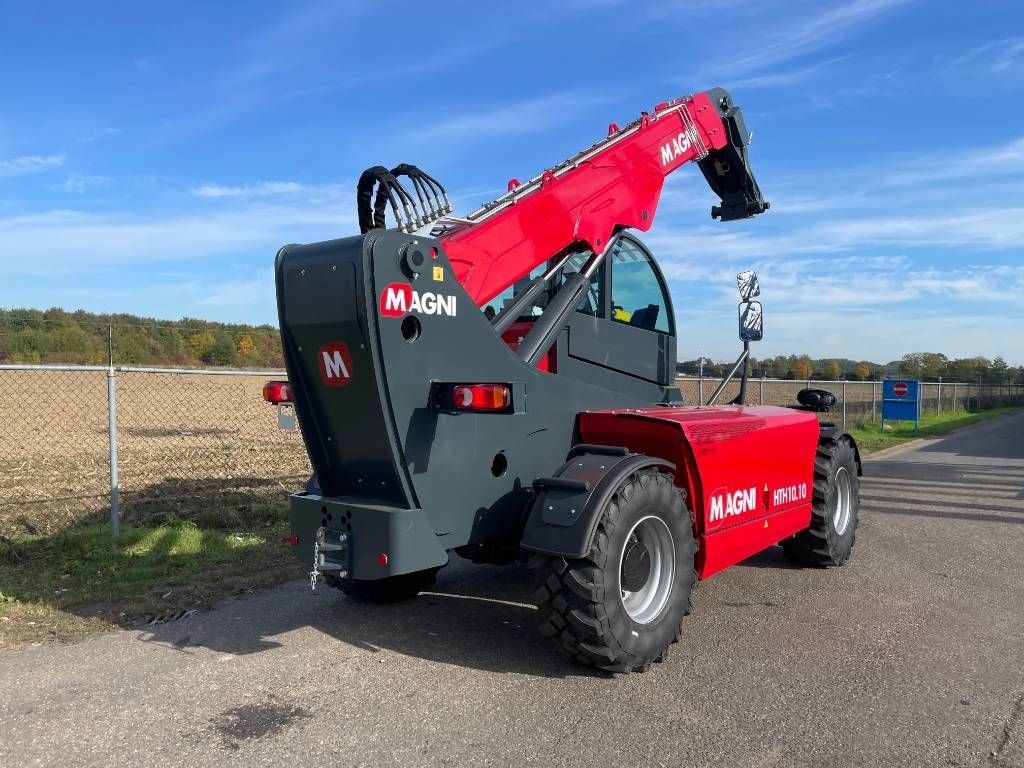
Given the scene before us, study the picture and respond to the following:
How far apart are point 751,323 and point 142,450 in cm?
957

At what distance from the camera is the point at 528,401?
4.45 meters

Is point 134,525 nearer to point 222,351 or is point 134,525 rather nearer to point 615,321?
point 615,321

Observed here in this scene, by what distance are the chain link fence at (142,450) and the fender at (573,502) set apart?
382cm

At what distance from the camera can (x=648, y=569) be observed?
4492mm

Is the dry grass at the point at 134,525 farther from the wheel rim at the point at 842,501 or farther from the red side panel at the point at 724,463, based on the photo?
the wheel rim at the point at 842,501

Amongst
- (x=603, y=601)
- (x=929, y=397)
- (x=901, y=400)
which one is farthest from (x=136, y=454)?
(x=929, y=397)

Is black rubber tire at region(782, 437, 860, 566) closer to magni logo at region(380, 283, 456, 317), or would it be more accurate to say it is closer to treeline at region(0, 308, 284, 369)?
magni logo at region(380, 283, 456, 317)

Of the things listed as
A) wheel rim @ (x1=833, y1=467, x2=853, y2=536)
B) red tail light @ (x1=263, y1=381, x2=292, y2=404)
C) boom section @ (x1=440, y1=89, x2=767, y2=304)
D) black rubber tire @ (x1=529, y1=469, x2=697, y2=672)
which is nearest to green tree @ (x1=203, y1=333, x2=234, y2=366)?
boom section @ (x1=440, y1=89, x2=767, y2=304)

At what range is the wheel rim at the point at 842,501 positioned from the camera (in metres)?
6.63

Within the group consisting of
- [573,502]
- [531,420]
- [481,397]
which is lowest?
[573,502]

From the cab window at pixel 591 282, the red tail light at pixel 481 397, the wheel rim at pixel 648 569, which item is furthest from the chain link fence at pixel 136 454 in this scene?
the wheel rim at pixel 648 569

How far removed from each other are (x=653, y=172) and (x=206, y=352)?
47.1 feet

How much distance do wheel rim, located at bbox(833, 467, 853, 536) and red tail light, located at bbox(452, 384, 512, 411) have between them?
12.9 ft

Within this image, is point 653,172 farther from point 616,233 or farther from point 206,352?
point 206,352
